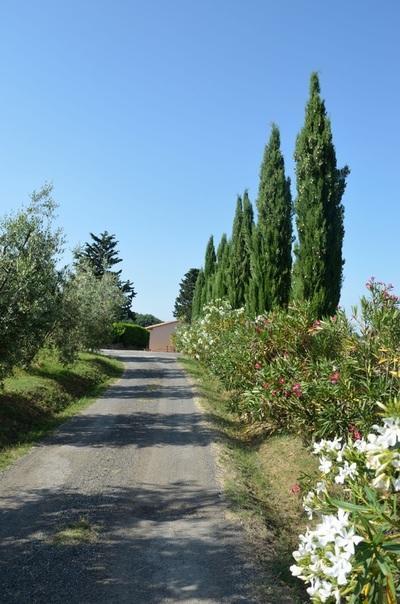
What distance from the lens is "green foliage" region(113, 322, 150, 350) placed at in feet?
190

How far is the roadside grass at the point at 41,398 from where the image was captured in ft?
37.4

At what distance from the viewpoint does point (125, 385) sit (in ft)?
70.1

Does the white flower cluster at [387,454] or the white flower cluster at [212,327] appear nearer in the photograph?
the white flower cluster at [387,454]

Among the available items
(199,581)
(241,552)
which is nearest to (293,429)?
(241,552)

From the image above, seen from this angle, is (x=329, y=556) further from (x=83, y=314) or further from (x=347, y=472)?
(x=83, y=314)

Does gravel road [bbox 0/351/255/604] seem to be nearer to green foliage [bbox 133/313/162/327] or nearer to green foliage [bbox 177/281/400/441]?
green foliage [bbox 177/281/400/441]

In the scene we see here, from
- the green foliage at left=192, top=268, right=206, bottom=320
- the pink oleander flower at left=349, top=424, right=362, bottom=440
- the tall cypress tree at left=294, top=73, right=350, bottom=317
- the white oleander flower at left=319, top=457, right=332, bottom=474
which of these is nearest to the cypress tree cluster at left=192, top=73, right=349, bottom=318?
the tall cypress tree at left=294, top=73, right=350, bottom=317

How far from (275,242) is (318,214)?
373 centimetres

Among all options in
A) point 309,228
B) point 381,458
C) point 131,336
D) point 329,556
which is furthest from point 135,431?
point 131,336

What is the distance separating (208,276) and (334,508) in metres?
37.5

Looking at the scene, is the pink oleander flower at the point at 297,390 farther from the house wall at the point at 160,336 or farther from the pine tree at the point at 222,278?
the house wall at the point at 160,336

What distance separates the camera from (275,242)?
17.0m

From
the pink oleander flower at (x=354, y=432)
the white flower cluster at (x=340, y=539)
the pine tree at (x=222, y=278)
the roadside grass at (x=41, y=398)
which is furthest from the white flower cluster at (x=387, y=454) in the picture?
the pine tree at (x=222, y=278)

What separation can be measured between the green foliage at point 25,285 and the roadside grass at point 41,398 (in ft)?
4.62
